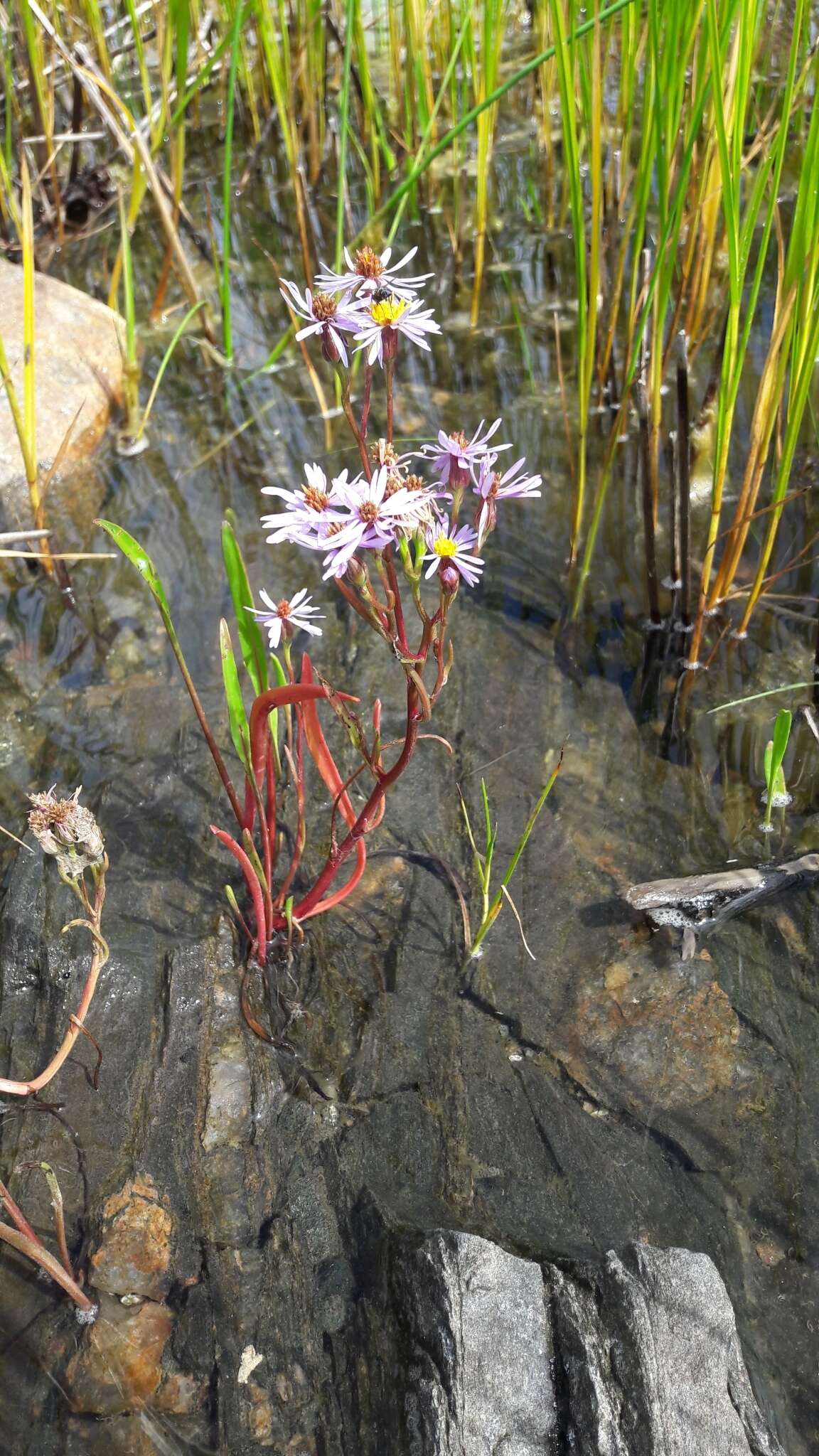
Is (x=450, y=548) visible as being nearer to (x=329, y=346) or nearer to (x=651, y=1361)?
(x=329, y=346)

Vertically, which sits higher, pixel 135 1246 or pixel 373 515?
pixel 373 515

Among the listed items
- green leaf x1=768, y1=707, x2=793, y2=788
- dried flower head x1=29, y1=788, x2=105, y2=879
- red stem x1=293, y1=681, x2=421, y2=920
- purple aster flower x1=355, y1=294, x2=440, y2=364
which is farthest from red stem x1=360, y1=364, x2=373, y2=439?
green leaf x1=768, y1=707, x2=793, y2=788

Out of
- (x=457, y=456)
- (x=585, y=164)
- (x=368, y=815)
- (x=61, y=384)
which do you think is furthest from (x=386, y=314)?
(x=585, y=164)

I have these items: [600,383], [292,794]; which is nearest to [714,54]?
[600,383]

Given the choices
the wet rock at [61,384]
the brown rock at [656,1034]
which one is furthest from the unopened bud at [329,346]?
the wet rock at [61,384]

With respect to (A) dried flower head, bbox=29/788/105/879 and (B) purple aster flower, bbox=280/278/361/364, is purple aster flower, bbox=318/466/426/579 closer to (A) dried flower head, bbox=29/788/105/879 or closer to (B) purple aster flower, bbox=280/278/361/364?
(B) purple aster flower, bbox=280/278/361/364

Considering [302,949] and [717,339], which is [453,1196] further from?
[717,339]

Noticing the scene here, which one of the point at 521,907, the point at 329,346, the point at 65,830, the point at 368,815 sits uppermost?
the point at 329,346
